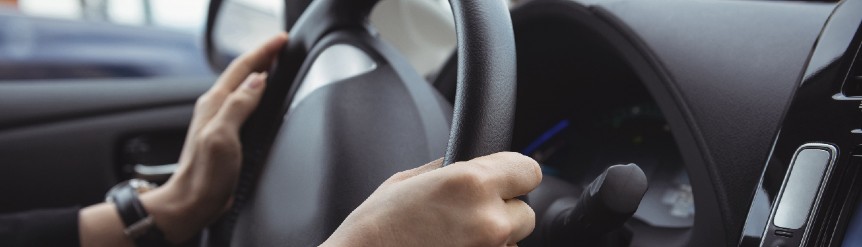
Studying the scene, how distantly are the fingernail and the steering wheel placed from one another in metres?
0.01

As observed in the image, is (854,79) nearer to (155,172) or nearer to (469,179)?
(469,179)

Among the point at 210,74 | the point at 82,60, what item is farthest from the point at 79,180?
the point at 210,74

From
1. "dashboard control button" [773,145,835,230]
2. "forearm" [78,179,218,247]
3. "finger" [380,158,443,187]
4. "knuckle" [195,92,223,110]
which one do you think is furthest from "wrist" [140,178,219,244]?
"dashboard control button" [773,145,835,230]

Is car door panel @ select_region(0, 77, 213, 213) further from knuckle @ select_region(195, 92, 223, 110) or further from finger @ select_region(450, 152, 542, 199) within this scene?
finger @ select_region(450, 152, 542, 199)

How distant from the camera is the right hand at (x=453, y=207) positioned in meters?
0.44

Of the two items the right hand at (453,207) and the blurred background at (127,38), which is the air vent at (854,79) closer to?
the right hand at (453,207)

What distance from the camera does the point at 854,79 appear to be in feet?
1.83

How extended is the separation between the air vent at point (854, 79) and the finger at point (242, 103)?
1.84 ft

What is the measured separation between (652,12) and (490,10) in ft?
1.01

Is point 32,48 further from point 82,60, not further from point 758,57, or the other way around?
point 758,57

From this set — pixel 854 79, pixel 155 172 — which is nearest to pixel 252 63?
pixel 854 79

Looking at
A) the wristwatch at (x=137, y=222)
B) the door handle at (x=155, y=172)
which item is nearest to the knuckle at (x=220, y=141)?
the wristwatch at (x=137, y=222)

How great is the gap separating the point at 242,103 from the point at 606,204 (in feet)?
1.46

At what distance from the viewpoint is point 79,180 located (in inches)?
61.9
